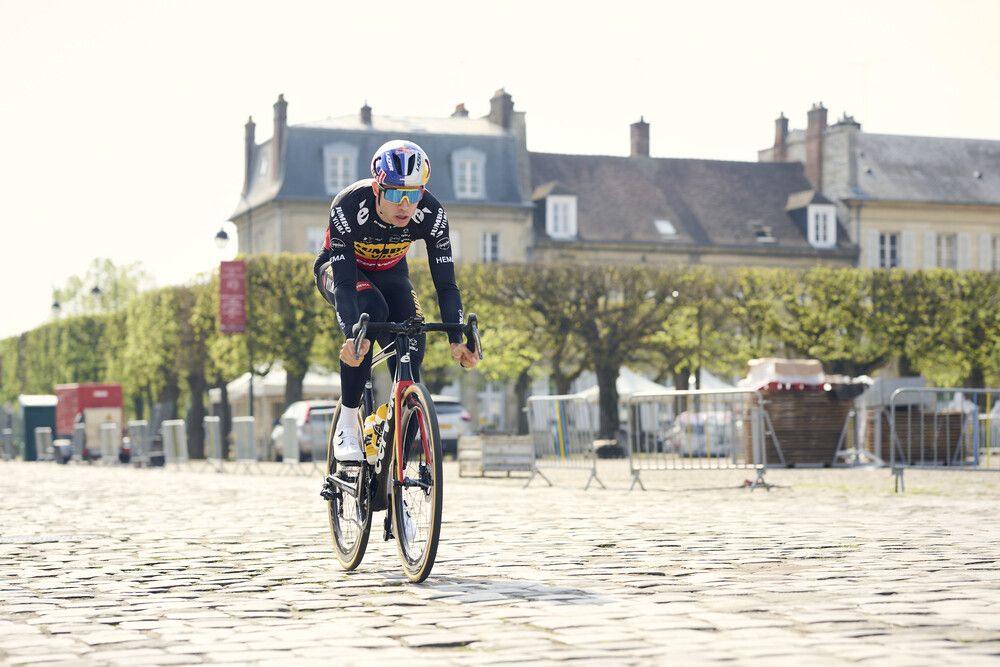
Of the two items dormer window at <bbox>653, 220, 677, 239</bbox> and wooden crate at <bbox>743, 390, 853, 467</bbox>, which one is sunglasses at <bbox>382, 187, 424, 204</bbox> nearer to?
wooden crate at <bbox>743, 390, 853, 467</bbox>

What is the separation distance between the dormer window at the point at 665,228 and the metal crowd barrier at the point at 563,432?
4887cm

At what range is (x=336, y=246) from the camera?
7.89 metres

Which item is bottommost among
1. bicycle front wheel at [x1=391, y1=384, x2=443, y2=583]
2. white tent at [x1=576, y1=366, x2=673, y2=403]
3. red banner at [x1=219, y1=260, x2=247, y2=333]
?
bicycle front wheel at [x1=391, y1=384, x2=443, y2=583]

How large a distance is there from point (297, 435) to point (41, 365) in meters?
53.3

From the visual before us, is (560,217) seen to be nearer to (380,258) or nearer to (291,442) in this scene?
(291,442)

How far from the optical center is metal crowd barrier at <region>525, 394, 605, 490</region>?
2064 centimetres

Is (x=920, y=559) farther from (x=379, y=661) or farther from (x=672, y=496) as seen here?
(x=672, y=496)

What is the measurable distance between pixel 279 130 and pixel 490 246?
1044 cm

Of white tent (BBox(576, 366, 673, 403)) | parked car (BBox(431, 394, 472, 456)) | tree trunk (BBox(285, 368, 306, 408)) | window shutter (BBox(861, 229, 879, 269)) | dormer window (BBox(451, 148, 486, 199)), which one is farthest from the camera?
window shutter (BBox(861, 229, 879, 269))

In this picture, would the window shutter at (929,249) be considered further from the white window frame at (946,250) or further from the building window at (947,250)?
the building window at (947,250)

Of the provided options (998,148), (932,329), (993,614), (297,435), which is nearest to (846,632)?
(993,614)

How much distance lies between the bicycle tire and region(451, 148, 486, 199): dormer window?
6132 cm

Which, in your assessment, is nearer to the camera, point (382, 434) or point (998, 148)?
point (382, 434)

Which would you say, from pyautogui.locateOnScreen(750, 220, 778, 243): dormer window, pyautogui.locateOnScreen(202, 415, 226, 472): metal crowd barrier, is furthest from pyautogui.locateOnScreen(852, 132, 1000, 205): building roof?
pyautogui.locateOnScreen(202, 415, 226, 472): metal crowd barrier
